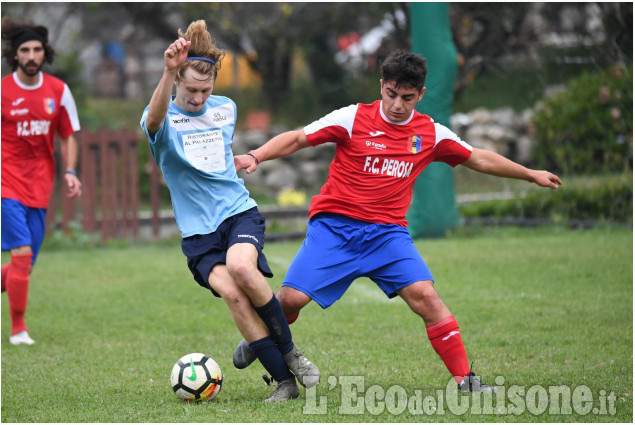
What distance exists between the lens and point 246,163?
5.04m

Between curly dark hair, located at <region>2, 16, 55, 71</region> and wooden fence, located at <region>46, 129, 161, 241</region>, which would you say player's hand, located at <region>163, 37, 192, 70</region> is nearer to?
curly dark hair, located at <region>2, 16, 55, 71</region>

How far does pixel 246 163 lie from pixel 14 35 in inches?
120

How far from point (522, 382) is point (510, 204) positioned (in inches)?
338

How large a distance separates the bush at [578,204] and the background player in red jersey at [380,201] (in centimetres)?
780

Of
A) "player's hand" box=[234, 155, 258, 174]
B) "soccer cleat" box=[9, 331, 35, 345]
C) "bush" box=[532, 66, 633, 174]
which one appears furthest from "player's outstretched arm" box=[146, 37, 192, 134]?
"bush" box=[532, 66, 633, 174]

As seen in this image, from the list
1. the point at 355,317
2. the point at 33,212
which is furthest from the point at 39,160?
the point at 355,317

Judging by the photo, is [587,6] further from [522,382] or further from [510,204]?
[522,382]

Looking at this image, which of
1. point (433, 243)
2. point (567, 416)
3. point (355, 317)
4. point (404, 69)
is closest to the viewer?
point (567, 416)

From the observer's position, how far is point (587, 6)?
1644 cm

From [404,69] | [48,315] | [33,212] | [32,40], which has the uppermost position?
[32,40]

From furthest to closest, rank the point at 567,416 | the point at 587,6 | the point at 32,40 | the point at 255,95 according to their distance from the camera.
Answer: the point at 255,95 < the point at 587,6 < the point at 32,40 < the point at 567,416

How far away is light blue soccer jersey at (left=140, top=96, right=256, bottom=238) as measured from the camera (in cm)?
520

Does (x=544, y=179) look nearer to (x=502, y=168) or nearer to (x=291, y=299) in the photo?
(x=502, y=168)

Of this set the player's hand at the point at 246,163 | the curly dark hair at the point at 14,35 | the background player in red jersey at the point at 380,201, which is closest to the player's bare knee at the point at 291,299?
the background player in red jersey at the point at 380,201
